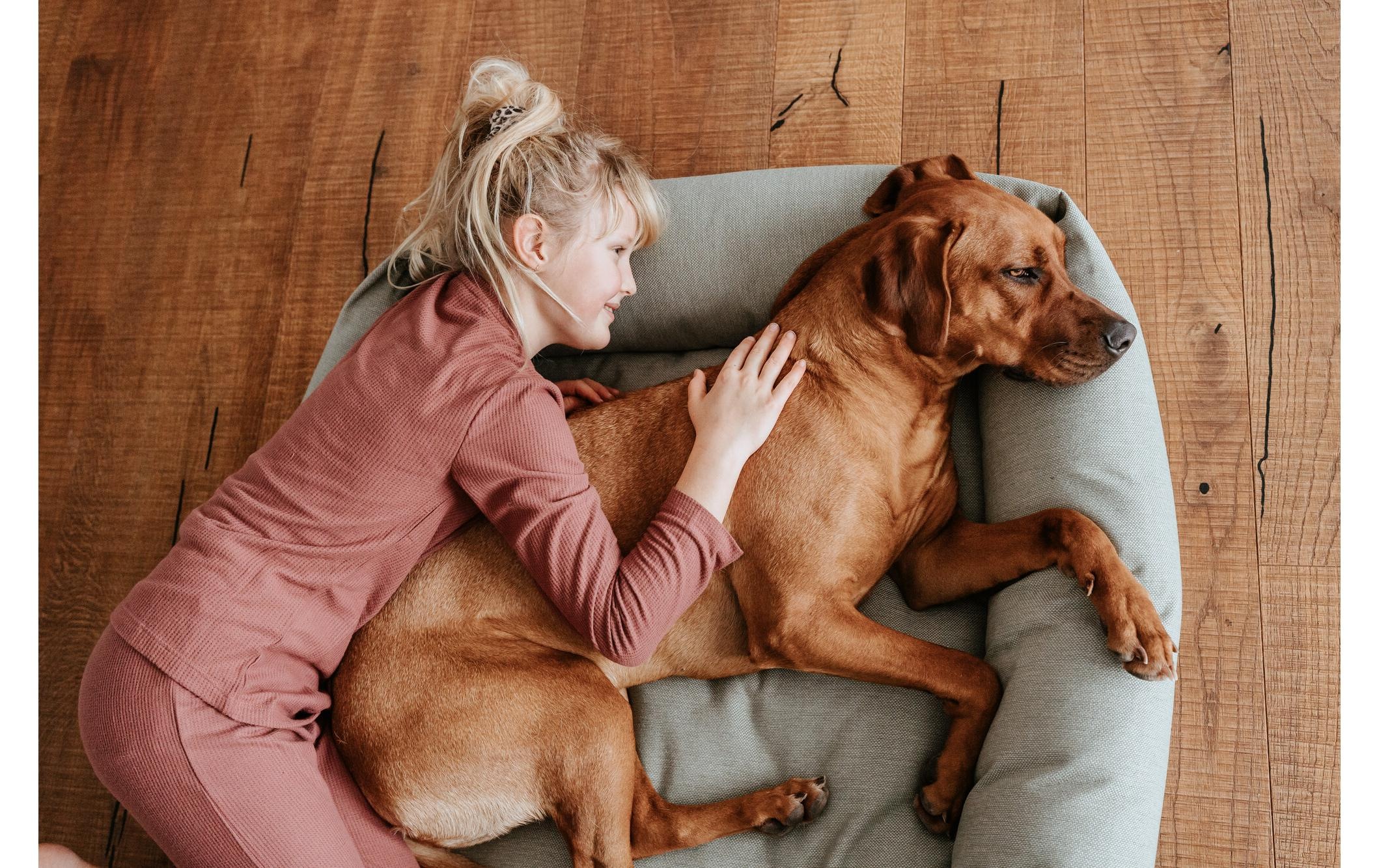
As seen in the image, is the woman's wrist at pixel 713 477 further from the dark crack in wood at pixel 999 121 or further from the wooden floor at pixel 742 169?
the dark crack in wood at pixel 999 121

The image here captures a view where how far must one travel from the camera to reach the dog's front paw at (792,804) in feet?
6.76

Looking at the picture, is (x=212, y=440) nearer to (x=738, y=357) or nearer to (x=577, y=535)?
(x=577, y=535)

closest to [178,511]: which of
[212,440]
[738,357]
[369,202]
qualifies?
[212,440]

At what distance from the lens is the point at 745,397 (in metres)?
2.06

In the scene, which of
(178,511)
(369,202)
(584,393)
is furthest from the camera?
(369,202)

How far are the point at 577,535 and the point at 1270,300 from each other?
6.64 feet

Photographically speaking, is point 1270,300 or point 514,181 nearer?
point 514,181

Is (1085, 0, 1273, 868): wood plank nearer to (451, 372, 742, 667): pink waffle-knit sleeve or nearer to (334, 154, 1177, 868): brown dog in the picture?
(334, 154, 1177, 868): brown dog

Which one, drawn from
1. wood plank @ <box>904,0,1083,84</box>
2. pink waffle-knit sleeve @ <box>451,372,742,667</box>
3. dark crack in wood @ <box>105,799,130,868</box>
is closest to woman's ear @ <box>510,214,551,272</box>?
pink waffle-knit sleeve @ <box>451,372,742,667</box>

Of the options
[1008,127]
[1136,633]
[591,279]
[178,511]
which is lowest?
[178,511]

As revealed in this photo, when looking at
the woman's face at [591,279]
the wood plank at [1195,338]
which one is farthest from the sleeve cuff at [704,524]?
the wood plank at [1195,338]

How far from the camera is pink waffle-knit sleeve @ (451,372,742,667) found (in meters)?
1.92

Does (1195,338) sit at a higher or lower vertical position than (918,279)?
lower

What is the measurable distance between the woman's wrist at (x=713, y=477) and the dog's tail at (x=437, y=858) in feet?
3.26
